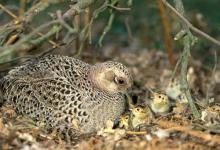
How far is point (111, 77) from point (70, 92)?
1.37 ft

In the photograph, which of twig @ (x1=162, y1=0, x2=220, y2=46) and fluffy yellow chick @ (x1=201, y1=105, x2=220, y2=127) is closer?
twig @ (x1=162, y1=0, x2=220, y2=46)

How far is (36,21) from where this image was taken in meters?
11.0

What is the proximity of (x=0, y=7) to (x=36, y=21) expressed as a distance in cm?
434

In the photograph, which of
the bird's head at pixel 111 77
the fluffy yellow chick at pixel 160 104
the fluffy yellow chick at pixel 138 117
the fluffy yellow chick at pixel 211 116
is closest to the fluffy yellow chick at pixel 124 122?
the fluffy yellow chick at pixel 138 117

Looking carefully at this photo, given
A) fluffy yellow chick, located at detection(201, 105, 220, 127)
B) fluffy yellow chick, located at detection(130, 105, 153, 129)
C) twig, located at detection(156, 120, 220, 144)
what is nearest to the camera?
twig, located at detection(156, 120, 220, 144)

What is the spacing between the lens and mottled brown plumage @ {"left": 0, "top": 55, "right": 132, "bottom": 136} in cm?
626

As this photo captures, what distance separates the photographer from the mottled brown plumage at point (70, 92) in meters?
6.26

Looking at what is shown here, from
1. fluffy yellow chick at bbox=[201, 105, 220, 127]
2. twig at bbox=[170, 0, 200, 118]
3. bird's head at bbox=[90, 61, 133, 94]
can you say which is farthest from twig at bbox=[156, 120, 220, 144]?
bird's head at bbox=[90, 61, 133, 94]

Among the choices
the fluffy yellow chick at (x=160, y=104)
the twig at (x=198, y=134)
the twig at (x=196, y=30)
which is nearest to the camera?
the twig at (x=198, y=134)

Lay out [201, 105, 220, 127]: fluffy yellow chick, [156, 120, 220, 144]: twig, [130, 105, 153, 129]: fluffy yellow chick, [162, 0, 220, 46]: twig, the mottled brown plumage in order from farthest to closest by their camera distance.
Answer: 1. [130, 105, 153, 129]: fluffy yellow chick
2. the mottled brown plumage
3. [201, 105, 220, 127]: fluffy yellow chick
4. [162, 0, 220, 46]: twig
5. [156, 120, 220, 144]: twig

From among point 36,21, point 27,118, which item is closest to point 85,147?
point 27,118

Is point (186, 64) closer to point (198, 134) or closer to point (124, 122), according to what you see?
point (124, 122)

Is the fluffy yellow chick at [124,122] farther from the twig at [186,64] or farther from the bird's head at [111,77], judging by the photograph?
the twig at [186,64]

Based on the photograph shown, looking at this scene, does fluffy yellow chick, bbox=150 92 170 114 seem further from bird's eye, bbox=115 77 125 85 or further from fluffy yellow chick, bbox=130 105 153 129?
bird's eye, bbox=115 77 125 85
